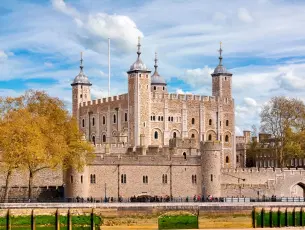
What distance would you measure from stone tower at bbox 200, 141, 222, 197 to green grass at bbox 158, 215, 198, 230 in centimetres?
1402

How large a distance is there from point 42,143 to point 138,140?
3572cm

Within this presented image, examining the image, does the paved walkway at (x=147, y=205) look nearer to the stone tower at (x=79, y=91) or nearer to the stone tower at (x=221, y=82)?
the stone tower at (x=221, y=82)

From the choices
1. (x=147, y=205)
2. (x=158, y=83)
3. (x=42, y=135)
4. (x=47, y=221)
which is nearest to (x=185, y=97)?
(x=158, y=83)

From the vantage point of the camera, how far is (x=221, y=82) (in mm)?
115188

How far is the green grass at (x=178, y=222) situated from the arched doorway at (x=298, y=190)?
26.2 m

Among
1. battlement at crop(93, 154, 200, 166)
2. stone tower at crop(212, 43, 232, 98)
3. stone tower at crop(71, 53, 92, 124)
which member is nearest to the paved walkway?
battlement at crop(93, 154, 200, 166)

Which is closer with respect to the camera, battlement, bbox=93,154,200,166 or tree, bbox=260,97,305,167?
battlement, bbox=93,154,200,166

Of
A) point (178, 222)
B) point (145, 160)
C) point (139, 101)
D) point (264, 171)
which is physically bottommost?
point (178, 222)

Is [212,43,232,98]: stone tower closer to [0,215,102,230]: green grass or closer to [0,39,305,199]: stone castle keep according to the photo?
[0,39,305,199]: stone castle keep

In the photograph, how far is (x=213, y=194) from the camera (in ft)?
252

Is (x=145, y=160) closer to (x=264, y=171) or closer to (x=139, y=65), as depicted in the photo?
(x=264, y=171)

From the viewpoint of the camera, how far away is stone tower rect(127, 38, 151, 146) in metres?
104

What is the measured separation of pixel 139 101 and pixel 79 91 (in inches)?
600

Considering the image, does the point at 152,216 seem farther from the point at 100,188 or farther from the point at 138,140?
the point at 138,140
